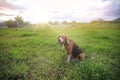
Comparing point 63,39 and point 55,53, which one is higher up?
point 63,39

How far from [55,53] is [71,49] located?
0.48 meters

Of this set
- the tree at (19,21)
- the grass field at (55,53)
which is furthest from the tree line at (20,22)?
the grass field at (55,53)

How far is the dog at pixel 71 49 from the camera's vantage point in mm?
3014

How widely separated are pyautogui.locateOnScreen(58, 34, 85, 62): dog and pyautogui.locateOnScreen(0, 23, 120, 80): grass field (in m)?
0.18

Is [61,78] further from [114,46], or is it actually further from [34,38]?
[114,46]

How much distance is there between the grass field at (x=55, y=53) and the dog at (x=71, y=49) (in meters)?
0.18

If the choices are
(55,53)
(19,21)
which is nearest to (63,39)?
(55,53)

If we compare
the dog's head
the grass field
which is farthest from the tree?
the dog's head

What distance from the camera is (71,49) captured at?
10.4 ft

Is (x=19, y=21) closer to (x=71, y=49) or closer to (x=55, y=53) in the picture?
(x=55, y=53)

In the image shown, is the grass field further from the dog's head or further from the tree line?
the dog's head

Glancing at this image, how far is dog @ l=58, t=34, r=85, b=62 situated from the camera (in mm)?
3014

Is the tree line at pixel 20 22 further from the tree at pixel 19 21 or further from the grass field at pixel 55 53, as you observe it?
the grass field at pixel 55 53

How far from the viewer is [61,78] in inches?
101
